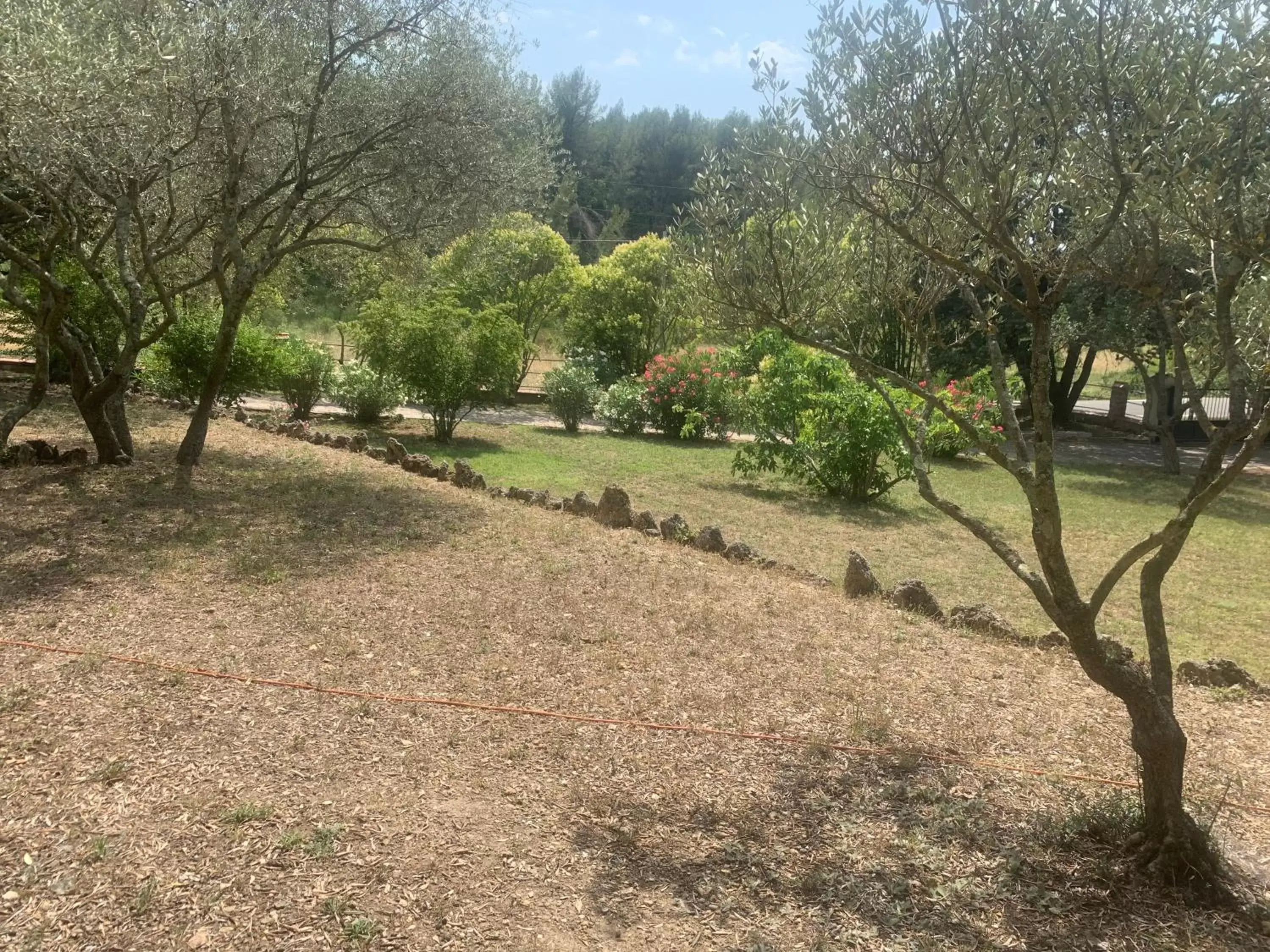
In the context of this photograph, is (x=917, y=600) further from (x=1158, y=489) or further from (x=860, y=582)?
(x=1158, y=489)

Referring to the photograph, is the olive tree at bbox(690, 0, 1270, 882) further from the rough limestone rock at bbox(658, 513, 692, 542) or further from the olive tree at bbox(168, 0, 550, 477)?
the olive tree at bbox(168, 0, 550, 477)

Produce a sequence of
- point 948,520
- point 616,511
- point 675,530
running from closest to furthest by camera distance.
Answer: point 675,530 → point 616,511 → point 948,520

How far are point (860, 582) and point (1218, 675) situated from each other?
240cm

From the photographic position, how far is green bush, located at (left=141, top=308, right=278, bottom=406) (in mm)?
13820

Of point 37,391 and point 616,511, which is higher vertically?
point 37,391

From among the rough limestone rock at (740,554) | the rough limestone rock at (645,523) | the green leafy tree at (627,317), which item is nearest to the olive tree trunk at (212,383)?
the rough limestone rock at (645,523)

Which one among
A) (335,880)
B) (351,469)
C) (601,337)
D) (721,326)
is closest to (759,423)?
(351,469)

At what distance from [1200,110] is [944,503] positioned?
5.51 feet

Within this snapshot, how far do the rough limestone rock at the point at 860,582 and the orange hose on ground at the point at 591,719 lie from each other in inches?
112

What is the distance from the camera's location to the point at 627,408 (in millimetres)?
18125

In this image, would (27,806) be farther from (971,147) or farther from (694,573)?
(694,573)

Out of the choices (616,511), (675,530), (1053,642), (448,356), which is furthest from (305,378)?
(1053,642)

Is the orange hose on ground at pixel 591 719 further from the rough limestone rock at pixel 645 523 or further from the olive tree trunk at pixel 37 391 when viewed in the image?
the olive tree trunk at pixel 37 391

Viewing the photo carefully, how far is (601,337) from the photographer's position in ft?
81.8
